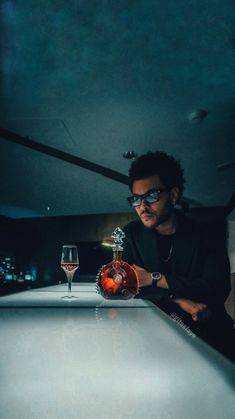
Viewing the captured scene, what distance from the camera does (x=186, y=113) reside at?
3502 millimetres

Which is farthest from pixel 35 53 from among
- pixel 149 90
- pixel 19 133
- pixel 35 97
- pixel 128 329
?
pixel 128 329

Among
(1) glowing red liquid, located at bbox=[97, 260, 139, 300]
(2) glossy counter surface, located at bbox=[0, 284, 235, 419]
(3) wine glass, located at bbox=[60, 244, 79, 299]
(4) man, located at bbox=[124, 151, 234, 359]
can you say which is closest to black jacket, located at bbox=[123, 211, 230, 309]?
(4) man, located at bbox=[124, 151, 234, 359]

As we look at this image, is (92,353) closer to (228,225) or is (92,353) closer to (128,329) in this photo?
(128,329)

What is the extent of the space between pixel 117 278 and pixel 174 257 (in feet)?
1.83

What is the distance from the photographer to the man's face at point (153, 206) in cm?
173

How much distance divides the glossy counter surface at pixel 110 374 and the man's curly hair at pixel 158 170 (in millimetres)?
1308

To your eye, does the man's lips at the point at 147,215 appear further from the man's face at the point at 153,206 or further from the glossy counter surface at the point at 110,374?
the glossy counter surface at the point at 110,374

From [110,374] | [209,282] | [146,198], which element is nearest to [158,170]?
[146,198]

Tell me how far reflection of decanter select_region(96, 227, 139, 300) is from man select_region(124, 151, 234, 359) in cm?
15

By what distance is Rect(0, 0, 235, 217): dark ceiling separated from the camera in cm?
221

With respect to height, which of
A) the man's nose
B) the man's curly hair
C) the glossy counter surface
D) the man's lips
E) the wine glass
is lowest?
the glossy counter surface

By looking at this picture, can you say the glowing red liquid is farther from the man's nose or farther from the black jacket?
the man's nose

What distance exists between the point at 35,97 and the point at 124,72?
0.94 metres

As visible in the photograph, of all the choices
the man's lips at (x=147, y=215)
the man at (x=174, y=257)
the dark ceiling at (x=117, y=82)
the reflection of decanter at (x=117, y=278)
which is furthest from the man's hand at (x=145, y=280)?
the dark ceiling at (x=117, y=82)
